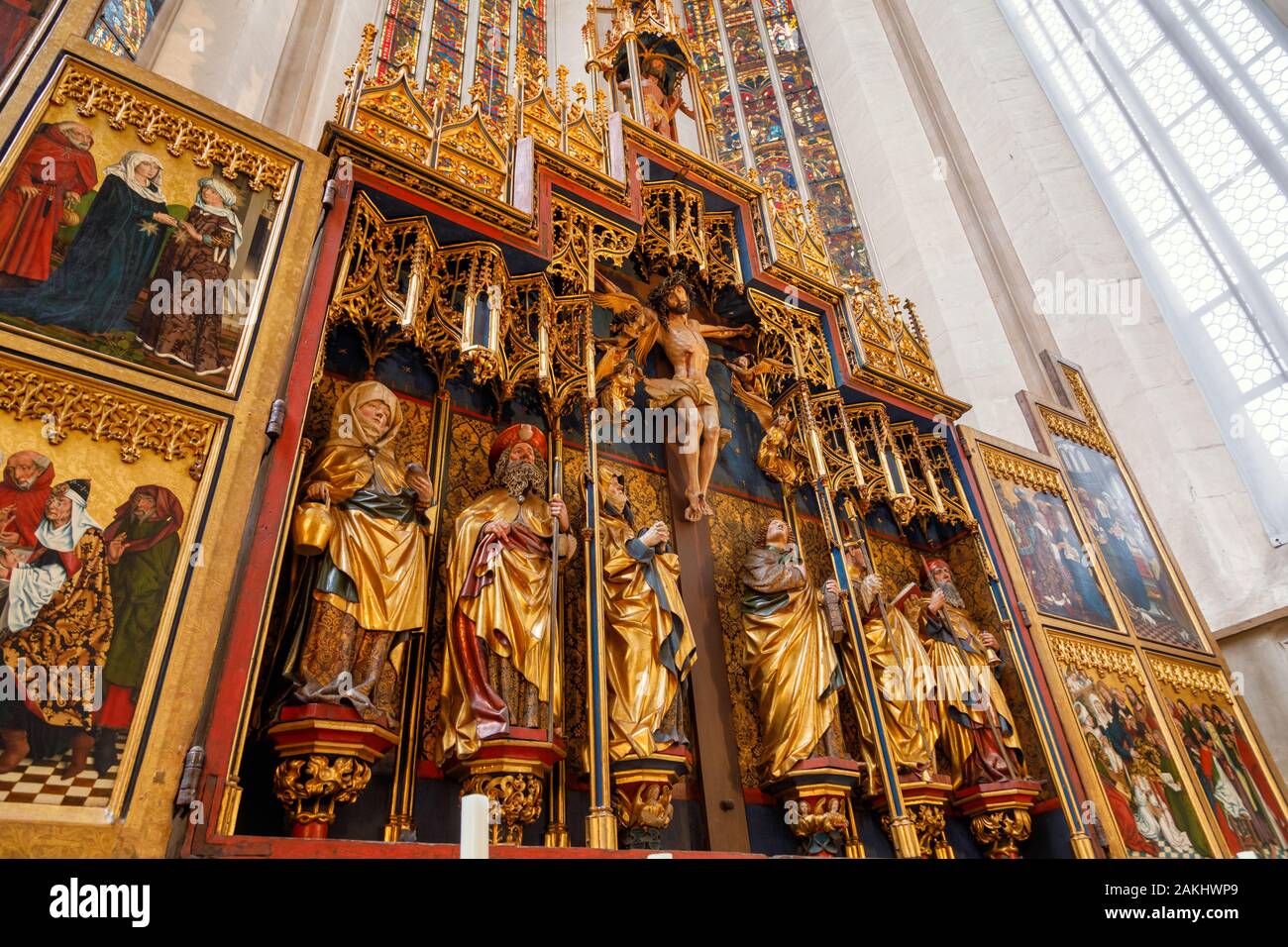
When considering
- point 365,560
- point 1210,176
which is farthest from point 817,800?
point 1210,176

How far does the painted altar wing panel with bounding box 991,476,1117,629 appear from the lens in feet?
22.5

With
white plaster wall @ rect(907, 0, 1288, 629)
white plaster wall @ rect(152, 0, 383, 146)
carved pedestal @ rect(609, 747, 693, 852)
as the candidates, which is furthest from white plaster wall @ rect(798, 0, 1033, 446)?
white plaster wall @ rect(152, 0, 383, 146)

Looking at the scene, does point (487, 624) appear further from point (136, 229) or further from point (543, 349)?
point (136, 229)

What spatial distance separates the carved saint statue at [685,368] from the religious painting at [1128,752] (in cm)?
303

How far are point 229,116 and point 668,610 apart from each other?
3.51 metres

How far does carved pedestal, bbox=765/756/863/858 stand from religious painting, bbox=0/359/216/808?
3.54m

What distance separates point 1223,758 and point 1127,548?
74.5 inches

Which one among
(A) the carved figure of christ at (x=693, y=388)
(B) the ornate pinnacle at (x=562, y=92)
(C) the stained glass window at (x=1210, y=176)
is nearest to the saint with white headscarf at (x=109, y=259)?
(B) the ornate pinnacle at (x=562, y=92)

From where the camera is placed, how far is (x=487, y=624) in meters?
4.22

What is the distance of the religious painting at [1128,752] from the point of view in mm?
5918

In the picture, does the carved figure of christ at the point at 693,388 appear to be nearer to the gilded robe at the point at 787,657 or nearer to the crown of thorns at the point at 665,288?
the crown of thorns at the point at 665,288

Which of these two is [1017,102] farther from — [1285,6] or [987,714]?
[987,714]
